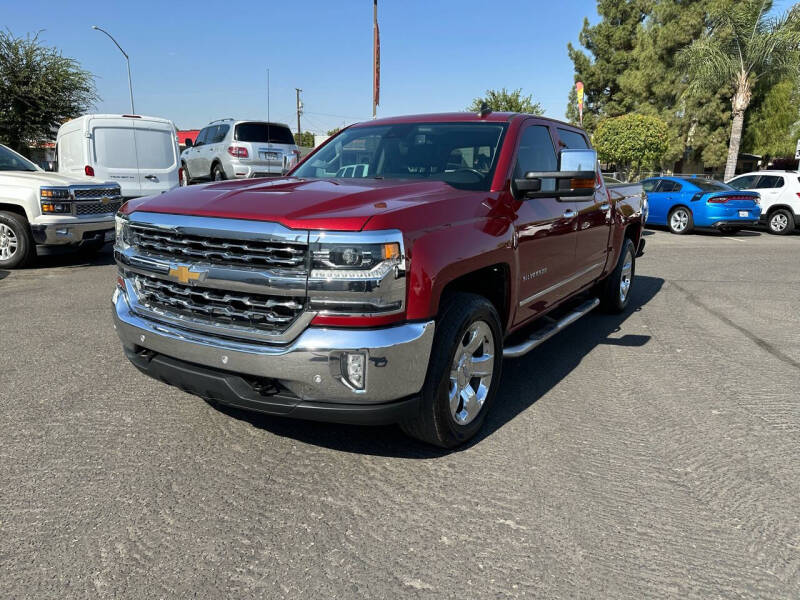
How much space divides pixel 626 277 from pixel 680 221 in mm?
10461

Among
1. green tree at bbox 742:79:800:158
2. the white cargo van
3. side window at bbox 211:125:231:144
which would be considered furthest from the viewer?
green tree at bbox 742:79:800:158

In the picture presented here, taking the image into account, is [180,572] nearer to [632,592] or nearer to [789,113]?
[632,592]

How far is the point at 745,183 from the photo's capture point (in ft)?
57.3

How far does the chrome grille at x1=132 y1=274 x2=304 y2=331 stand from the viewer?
2.73 metres

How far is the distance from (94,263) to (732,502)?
29.8 ft

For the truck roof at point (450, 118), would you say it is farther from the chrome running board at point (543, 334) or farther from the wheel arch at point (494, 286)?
the chrome running board at point (543, 334)

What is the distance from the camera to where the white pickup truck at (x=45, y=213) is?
8.20 meters

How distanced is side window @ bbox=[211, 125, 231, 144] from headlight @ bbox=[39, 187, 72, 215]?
833 centimetres

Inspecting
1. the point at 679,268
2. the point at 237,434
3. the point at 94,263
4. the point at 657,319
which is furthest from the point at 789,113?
the point at 237,434

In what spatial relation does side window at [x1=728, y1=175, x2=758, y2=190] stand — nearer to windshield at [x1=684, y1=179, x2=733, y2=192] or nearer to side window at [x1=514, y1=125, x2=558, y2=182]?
windshield at [x1=684, y1=179, x2=733, y2=192]

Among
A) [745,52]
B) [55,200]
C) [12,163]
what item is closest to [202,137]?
[12,163]

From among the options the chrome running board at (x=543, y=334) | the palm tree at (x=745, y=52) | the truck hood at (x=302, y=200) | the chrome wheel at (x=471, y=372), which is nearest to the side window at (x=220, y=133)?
the chrome running board at (x=543, y=334)

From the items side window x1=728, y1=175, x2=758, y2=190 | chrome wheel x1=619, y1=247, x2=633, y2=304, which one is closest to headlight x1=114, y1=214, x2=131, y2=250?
chrome wheel x1=619, y1=247, x2=633, y2=304

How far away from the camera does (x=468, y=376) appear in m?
3.32
